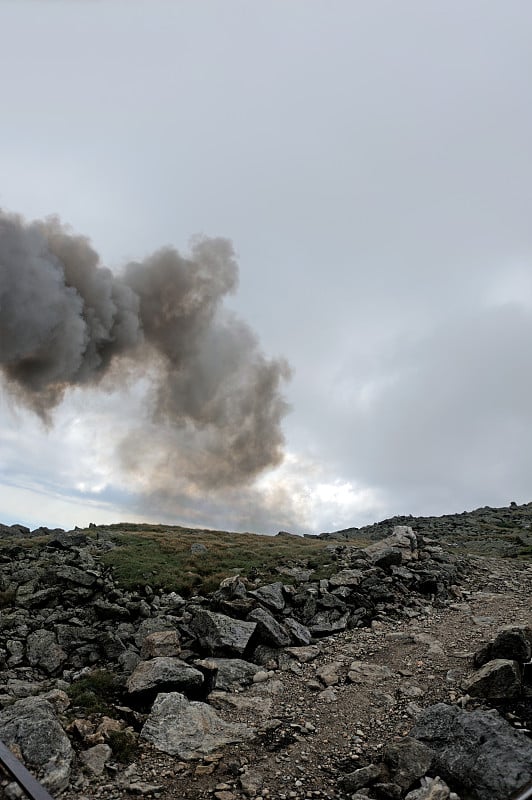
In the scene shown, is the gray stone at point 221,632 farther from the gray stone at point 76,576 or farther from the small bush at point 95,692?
the gray stone at point 76,576

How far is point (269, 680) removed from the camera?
12.0 meters

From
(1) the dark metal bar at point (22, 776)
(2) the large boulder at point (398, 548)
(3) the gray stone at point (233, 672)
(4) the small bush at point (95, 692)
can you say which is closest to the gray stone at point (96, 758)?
(1) the dark metal bar at point (22, 776)

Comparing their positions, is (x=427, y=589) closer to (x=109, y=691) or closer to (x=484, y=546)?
(x=109, y=691)

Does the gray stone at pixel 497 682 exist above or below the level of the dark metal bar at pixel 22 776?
above

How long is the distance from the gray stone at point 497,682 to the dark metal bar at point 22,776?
845cm

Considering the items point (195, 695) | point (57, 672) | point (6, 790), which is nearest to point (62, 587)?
point (57, 672)

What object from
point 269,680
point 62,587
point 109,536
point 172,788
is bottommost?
point 172,788

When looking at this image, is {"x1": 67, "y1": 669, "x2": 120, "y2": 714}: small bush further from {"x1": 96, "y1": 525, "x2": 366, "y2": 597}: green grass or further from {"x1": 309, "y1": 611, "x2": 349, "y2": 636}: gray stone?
{"x1": 96, "y1": 525, "x2": 366, "y2": 597}: green grass

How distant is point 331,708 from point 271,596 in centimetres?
672

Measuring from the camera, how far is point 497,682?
32.0ft

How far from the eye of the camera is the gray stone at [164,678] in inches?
419

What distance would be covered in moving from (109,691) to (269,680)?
402cm

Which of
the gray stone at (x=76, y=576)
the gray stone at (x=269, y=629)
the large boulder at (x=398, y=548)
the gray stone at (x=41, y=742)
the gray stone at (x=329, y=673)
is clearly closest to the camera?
the gray stone at (x=41, y=742)

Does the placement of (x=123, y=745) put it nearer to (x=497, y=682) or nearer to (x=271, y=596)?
(x=497, y=682)
